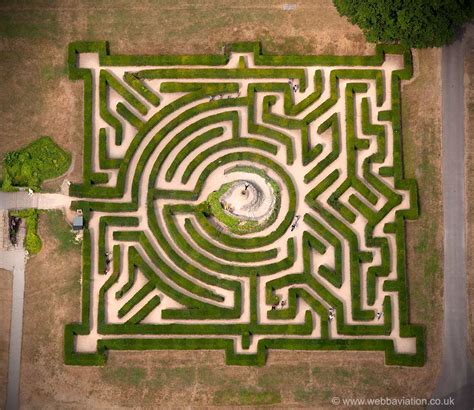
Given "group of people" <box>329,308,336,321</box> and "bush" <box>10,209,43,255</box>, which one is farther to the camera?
"bush" <box>10,209,43,255</box>

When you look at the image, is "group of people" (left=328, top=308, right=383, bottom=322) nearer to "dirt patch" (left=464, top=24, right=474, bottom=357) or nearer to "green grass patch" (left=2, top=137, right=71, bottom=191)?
"dirt patch" (left=464, top=24, right=474, bottom=357)

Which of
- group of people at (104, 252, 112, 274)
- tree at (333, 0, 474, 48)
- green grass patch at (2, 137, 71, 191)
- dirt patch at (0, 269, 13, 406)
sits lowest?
dirt patch at (0, 269, 13, 406)

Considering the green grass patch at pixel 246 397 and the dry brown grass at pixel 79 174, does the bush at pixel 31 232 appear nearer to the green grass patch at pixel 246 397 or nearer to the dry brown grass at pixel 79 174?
the dry brown grass at pixel 79 174

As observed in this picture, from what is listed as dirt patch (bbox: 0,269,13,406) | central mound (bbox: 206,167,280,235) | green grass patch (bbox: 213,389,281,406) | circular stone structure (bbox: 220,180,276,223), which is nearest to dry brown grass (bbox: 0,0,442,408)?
green grass patch (bbox: 213,389,281,406)

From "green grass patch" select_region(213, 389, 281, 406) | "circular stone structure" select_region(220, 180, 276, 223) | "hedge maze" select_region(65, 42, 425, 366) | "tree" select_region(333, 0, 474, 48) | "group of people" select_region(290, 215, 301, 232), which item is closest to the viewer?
"tree" select_region(333, 0, 474, 48)

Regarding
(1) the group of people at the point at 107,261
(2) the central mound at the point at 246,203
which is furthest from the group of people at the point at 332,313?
(1) the group of people at the point at 107,261

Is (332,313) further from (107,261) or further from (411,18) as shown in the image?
(411,18)

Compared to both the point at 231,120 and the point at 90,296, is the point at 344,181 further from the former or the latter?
the point at 90,296
